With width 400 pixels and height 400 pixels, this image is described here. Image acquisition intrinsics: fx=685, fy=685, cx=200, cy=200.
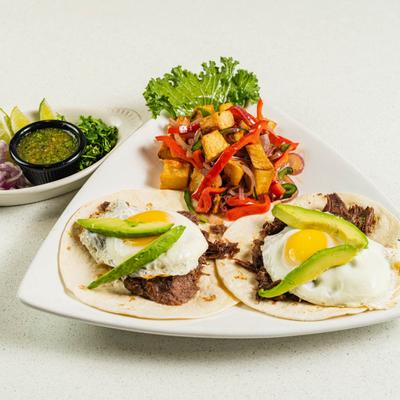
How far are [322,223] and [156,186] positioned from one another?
5.48ft

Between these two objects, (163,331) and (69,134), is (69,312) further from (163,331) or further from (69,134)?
(69,134)

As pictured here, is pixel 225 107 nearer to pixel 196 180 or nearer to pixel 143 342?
pixel 196 180

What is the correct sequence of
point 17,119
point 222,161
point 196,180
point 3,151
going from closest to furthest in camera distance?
point 222,161
point 196,180
point 3,151
point 17,119

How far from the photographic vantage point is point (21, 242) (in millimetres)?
6074

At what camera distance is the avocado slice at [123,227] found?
5113 millimetres

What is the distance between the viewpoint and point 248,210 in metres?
5.91

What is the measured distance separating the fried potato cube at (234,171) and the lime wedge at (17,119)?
2141 millimetres

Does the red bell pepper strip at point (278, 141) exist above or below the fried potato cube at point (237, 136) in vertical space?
above

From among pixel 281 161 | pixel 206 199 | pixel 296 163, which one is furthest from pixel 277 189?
pixel 206 199

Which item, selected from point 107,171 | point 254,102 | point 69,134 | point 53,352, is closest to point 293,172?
point 254,102

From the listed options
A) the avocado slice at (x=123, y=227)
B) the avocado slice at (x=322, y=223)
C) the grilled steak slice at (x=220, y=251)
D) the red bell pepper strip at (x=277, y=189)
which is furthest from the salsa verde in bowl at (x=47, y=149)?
the avocado slice at (x=322, y=223)

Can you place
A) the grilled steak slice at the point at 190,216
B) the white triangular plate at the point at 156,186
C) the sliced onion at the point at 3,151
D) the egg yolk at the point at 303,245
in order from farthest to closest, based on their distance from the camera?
the sliced onion at the point at 3,151, the grilled steak slice at the point at 190,216, the egg yolk at the point at 303,245, the white triangular plate at the point at 156,186

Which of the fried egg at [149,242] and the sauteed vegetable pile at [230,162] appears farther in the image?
the sauteed vegetable pile at [230,162]

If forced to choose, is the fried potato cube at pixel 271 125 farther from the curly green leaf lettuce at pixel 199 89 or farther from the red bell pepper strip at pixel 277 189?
the red bell pepper strip at pixel 277 189
